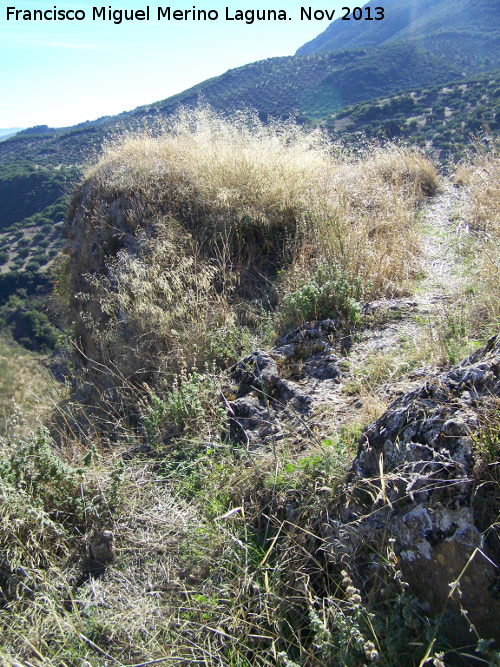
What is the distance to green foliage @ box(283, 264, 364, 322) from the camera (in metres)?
3.43

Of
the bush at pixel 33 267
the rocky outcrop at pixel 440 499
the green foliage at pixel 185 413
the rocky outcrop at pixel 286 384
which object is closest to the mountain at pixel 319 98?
the bush at pixel 33 267

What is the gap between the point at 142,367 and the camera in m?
4.04

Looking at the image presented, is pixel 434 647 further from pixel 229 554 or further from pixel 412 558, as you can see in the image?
pixel 229 554

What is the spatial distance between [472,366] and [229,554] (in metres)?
1.38

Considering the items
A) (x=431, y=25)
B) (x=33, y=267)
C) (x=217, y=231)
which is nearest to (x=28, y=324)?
(x=33, y=267)

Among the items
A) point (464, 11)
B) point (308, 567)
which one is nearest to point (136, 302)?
point (308, 567)

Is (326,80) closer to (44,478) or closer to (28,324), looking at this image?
(28,324)

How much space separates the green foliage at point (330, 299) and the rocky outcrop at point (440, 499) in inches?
64.6

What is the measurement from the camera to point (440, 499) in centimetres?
141

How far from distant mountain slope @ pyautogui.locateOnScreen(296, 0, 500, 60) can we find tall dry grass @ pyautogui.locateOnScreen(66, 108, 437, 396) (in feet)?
125

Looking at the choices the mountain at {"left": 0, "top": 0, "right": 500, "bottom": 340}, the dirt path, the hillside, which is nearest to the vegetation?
the mountain at {"left": 0, "top": 0, "right": 500, "bottom": 340}

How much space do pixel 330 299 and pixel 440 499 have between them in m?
2.27

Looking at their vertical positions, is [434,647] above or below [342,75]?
below

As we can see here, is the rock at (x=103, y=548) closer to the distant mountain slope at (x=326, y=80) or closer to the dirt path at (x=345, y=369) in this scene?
the dirt path at (x=345, y=369)
